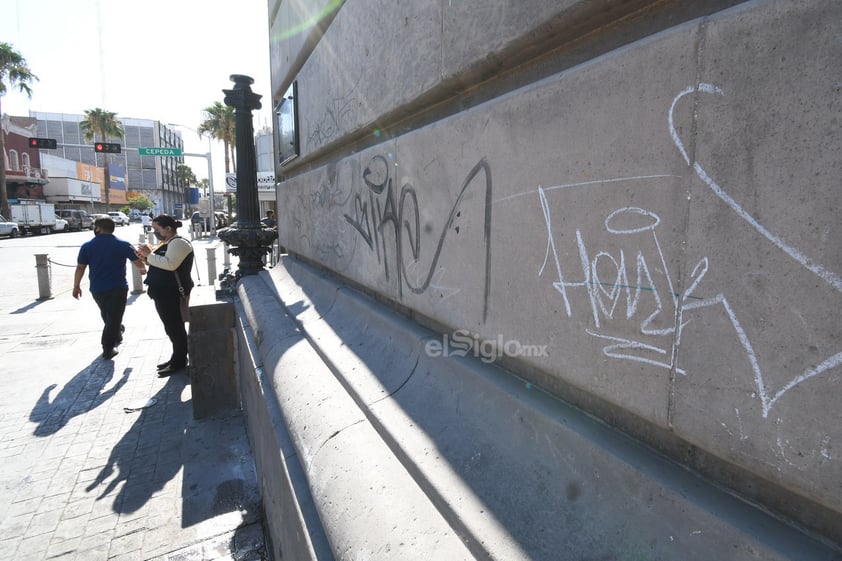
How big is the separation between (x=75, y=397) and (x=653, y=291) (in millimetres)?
6234

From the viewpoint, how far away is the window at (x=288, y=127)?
552 centimetres

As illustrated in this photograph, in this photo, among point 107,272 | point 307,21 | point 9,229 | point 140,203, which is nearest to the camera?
point 307,21

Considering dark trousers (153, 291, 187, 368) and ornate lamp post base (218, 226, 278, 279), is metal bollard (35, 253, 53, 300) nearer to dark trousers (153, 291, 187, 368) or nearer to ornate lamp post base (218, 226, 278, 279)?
ornate lamp post base (218, 226, 278, 279)

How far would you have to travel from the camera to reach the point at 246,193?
697cm

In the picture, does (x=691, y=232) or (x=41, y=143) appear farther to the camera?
(x=41, y=143)

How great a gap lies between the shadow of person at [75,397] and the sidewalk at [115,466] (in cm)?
1

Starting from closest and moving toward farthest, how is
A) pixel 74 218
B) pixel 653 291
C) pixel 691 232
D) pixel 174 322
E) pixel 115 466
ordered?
pixel 691 232 < pixel 653 291 < pixel 115 466 < pixel 174 322 < pixel 74 218

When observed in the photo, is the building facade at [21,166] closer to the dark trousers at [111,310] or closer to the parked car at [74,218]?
the parked car at [74,218]

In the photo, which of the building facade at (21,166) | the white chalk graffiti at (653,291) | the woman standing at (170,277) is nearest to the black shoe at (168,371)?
the woman standing at (170,277)

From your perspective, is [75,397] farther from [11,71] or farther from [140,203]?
[140,203]

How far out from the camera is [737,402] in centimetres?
100

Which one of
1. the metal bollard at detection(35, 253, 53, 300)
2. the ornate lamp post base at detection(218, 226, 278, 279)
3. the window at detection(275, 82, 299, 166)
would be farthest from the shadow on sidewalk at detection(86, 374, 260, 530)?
the metal bollard at detection(35, 253, 53, 300)

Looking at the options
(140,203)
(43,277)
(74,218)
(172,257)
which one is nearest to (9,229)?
(74,218)

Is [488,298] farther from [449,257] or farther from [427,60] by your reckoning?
[427,60]
